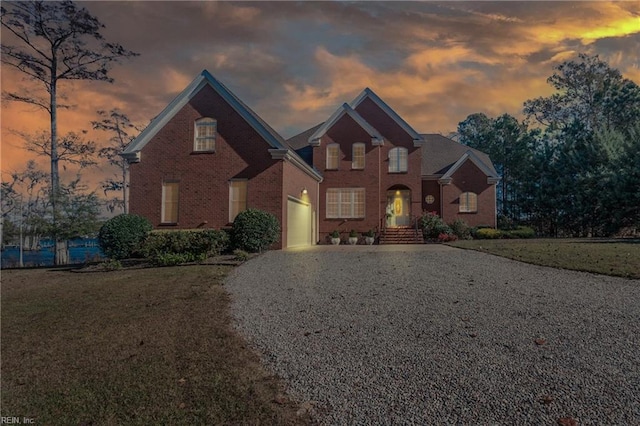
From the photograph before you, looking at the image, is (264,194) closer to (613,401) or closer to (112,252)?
(112,252)

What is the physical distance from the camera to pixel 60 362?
527 cm

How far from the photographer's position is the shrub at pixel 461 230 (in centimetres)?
2503

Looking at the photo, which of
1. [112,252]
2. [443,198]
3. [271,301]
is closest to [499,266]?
[271,301]

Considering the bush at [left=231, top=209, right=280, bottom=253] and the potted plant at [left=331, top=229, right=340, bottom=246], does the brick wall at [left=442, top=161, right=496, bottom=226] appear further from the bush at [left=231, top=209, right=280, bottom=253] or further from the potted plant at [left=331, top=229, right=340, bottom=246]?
the bush at [left=231, top=209, right=280, bottom=253]

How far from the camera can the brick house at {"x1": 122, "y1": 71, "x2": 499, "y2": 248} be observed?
1786cm

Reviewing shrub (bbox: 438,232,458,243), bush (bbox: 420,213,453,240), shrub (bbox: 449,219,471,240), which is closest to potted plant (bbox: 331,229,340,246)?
bush (bbox: 420,213,453,240)

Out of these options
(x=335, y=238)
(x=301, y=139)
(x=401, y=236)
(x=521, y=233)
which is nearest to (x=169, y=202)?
(x=335, y=238)

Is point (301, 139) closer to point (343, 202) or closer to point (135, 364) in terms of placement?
point (343, 202)

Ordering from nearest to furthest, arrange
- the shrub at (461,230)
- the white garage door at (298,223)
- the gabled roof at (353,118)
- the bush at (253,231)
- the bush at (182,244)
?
the bush at (182,244)
the bush at (253,231)
the white garage door at (298,223)
the gabled roof at (353,118)
the shrub at (461,230)

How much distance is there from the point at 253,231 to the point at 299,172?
5.87 m

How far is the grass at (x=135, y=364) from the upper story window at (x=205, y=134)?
10428 mm

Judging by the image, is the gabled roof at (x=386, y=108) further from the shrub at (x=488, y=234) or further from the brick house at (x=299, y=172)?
the shrub at (x=488, y=234)

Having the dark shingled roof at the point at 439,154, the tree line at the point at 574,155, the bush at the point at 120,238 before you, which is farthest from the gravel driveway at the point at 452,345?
the tree line at the point at 574,155

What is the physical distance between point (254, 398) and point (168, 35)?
11826 mm
